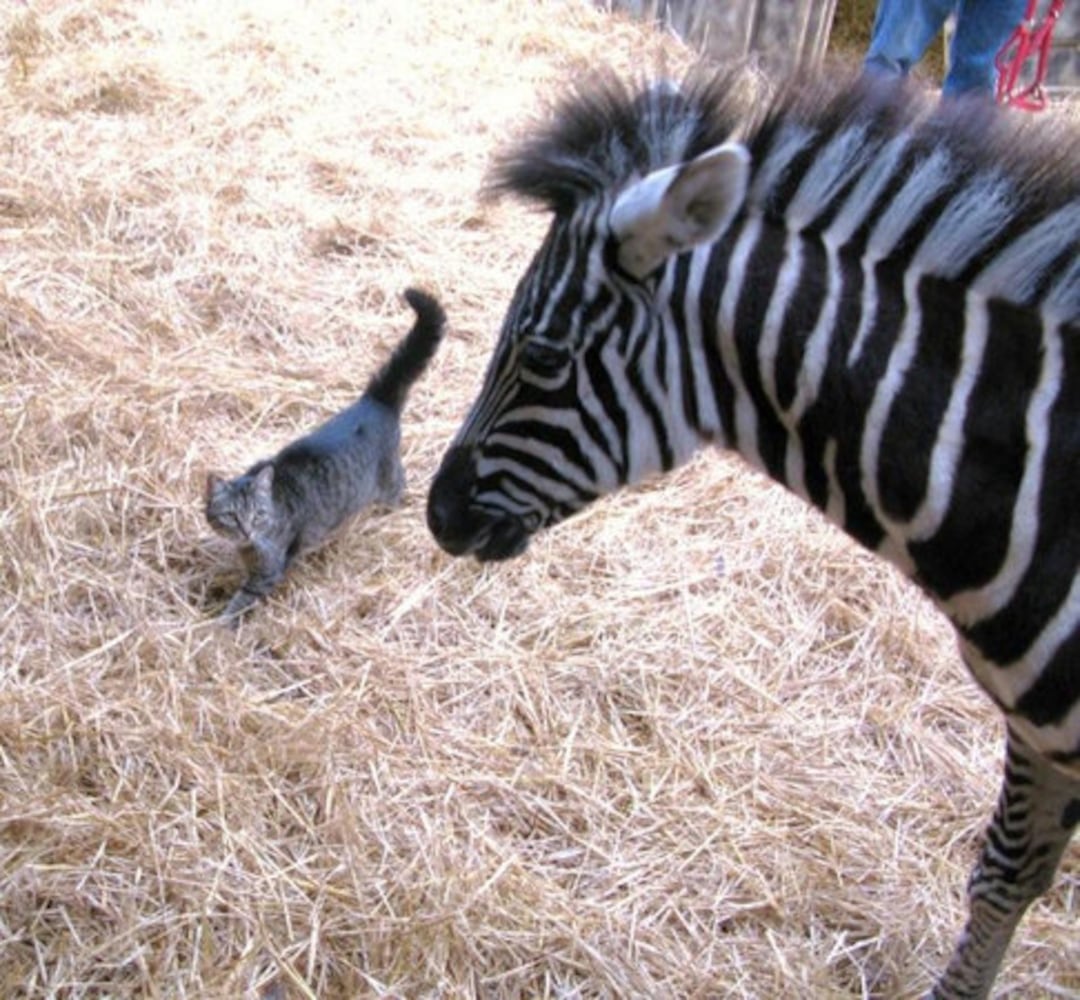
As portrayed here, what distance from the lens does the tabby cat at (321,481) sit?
375cm

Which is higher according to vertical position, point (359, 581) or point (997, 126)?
point (997, 126)

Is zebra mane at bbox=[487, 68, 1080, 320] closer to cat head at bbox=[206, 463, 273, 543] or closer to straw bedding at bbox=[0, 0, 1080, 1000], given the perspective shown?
straw bedding at bbox=[0, 0, 1080, 1000]

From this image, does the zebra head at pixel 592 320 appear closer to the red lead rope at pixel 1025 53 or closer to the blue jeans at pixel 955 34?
the blue jeans at pixel 955 34

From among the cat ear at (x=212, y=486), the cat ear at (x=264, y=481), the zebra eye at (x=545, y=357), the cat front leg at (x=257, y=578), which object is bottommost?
the cat front leg at (x=257, y=578)

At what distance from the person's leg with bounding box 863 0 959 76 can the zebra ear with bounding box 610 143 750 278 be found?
416 cm

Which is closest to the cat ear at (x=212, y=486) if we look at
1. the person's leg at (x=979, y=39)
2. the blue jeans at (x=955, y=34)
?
the blue jeans at (x=955, y=34)

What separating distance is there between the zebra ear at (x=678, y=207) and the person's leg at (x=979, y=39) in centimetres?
441

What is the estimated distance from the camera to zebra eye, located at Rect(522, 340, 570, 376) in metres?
2.09

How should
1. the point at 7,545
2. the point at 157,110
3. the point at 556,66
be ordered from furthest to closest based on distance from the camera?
1. the point at 556,66
2. the point at 157,110
3. the point at 7,545

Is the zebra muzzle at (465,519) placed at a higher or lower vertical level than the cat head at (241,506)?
higher

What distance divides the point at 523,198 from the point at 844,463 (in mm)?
799

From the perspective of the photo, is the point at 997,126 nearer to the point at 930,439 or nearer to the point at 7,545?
the point at 930,439

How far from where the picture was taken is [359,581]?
4.01 metres

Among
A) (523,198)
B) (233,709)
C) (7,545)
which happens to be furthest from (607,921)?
(7,545)
